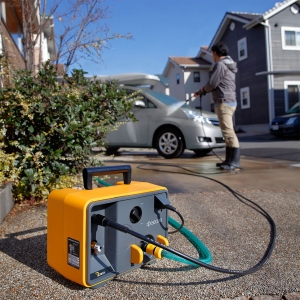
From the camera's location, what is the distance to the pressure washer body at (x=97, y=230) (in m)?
1.94

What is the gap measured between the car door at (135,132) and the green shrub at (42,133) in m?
4.27

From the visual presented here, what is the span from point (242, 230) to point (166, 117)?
5.09 meters

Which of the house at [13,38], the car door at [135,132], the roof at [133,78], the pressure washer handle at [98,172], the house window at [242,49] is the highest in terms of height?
the house window at [242,49]

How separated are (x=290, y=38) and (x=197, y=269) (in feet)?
83.4

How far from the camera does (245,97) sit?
26766 millimetres

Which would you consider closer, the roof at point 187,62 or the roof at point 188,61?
the roof at point 187,62

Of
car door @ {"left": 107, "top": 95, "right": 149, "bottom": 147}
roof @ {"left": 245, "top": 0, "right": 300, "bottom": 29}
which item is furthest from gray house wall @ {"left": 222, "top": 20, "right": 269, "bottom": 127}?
car door @ {"left": 107, "top": 95, "right": 149, "bottom": 147}

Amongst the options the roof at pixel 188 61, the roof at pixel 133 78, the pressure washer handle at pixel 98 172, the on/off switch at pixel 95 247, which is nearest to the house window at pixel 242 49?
the roof at pixel 188 61

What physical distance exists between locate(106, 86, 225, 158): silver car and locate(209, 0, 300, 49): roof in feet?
59.9

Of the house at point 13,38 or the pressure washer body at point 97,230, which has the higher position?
the house at point 13,38

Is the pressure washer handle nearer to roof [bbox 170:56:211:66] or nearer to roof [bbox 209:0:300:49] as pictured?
→ roof [bbox 209:0:300:49]

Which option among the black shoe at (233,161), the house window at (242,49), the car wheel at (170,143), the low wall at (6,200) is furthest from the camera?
the house window at (242,49)

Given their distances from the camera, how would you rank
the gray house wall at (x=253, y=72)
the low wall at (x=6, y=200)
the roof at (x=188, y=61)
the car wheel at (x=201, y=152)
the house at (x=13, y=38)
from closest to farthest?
the low wall at (x=6, y=200) < the house at (x=13, y=38) < the car wheel at (x=201, y=152) < the gray house wall at (x=253, y=72) < the roof at (x=188, y=61)

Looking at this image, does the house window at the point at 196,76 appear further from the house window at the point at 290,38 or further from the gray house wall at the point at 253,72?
the house window at the point at 290,38
